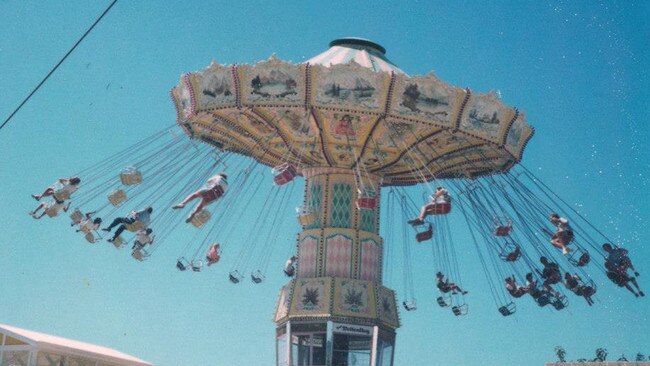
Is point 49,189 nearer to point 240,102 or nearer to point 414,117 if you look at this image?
point 240,102

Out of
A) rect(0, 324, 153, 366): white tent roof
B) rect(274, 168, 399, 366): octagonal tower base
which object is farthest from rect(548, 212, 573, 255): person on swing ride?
rect(0, 324, 153, 366): white tent roof

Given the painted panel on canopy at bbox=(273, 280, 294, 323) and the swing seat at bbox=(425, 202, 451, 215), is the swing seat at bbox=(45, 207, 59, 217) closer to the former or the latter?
the painted panel on canopy at bbox=(273, 280, 294, 323)

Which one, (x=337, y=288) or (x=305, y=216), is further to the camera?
(x=305, y=216)

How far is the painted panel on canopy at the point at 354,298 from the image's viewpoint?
20.4m

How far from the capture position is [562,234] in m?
19.4

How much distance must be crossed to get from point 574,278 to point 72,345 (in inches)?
494

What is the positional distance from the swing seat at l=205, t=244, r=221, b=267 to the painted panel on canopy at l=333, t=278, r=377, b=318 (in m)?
3.33

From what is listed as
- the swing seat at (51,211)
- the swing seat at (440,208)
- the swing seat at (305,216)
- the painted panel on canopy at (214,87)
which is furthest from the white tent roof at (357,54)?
the swing seat at (51,211)

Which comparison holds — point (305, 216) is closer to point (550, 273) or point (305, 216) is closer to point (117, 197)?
point (117, 197)

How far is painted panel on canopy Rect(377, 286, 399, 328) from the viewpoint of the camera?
68.0 ft

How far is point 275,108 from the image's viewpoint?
1947cm

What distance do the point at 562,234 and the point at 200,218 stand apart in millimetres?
7906

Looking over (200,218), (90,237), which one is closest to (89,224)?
(90,237)

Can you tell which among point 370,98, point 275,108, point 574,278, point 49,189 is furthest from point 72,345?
point 574,278
